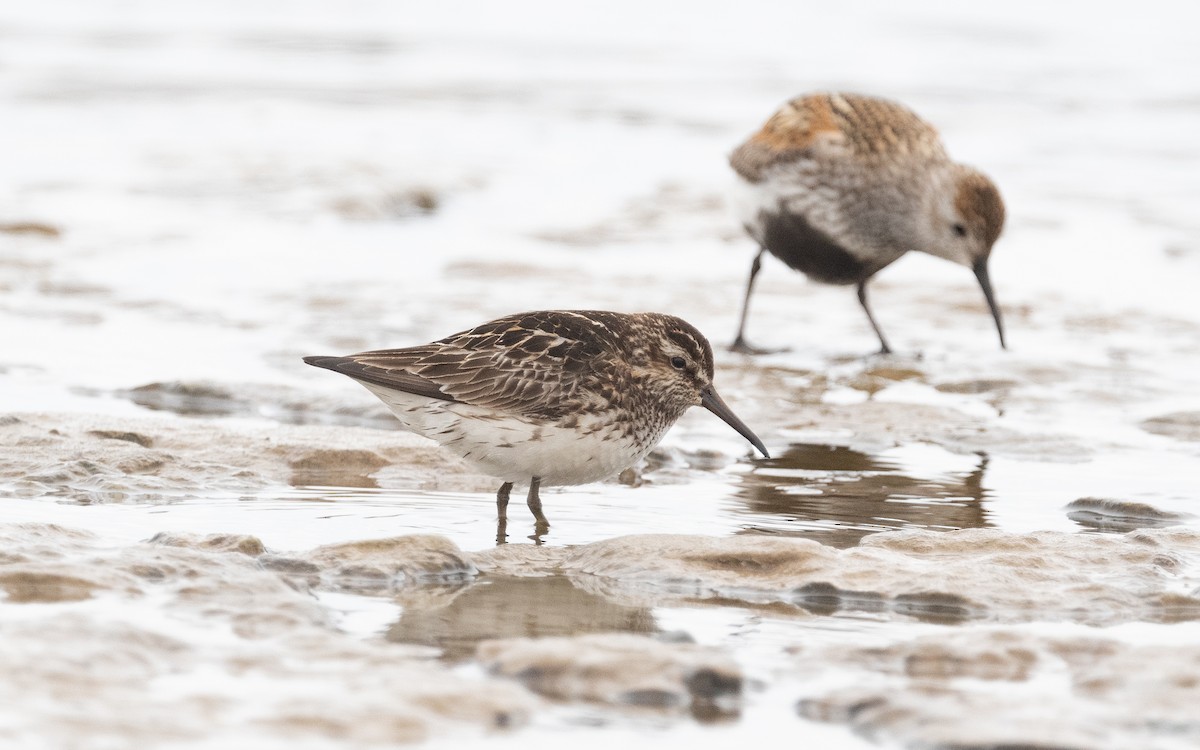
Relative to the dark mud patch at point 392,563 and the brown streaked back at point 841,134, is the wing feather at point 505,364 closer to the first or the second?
the dark mud patch at point 392,563

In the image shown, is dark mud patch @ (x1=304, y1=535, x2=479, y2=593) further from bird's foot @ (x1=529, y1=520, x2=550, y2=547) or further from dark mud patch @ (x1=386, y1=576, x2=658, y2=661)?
bird's foot @ (x1=529, y1=520, x2=550, y2=547)

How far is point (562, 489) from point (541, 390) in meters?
1.08

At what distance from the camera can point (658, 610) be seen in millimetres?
5426

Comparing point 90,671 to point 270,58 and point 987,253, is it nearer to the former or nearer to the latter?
point 987,253

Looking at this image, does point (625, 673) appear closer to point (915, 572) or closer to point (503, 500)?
point (915, 572)

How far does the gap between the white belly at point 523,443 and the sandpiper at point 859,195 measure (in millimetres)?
4139

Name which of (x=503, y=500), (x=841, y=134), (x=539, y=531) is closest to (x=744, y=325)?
(x=841, y=134)

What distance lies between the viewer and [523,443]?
655 centimetres

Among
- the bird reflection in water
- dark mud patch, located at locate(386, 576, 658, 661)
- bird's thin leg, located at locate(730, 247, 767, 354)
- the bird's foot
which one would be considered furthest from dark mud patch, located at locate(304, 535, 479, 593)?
bird's thin leg, located at locate(730, 247, 767, 354)

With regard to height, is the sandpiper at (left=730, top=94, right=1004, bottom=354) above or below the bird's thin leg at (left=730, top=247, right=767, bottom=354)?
above

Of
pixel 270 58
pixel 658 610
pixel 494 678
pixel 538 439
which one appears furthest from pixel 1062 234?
pixel 270 58

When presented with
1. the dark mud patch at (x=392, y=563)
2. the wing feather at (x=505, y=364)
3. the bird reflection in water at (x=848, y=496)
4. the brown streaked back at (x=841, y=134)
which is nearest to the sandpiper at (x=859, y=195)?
the brown streaked back at (x=841, y=134)

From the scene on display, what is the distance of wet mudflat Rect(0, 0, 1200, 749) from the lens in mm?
4398

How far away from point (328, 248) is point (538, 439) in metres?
7.07
